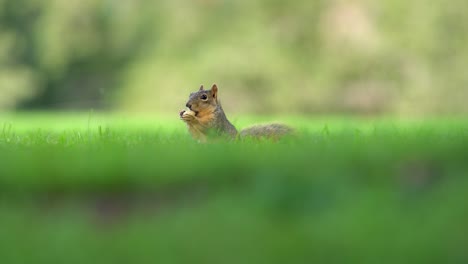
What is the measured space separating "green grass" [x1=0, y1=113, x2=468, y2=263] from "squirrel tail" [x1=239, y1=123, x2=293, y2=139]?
85.2 inches

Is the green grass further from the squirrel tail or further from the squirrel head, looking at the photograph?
the squirrel head

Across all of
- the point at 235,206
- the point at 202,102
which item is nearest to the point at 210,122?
the point at 202,102

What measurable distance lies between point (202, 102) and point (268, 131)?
2.06 feet

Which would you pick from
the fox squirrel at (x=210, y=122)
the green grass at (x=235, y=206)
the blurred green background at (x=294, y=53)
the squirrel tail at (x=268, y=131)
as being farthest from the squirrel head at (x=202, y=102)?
the blurred green background at (x=294, y=53)

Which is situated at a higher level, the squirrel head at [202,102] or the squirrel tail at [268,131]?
the squirrel head at [202,102]

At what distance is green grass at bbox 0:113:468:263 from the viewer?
9.88ft

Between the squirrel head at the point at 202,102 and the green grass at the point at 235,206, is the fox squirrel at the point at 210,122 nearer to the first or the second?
the squirrel head at the point at 202,102

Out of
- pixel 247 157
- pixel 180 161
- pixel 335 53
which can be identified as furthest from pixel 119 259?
pixel 335 53

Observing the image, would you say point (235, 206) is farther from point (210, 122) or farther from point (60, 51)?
point (60, 51)

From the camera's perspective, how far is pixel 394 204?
340 centimetres

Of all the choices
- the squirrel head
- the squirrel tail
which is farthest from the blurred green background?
the squirrel tail

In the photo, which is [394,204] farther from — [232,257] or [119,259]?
[119,259]

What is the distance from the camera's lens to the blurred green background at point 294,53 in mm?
24531

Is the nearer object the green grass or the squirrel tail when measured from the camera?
the green grass
